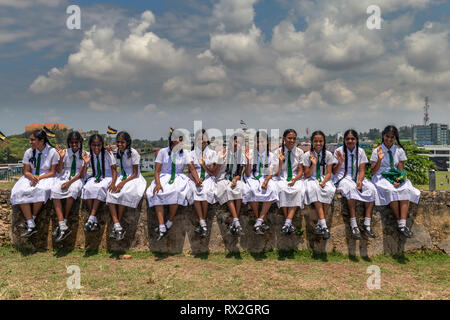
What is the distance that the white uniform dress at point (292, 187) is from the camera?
509 cm

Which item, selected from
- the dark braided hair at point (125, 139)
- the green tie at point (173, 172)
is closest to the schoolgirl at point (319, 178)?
the green tie at point (173, 172)

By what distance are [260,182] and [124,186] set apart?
7.64ft

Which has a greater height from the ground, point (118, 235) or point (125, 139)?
point (125, 139)

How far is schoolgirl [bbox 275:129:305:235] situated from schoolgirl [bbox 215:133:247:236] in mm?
661

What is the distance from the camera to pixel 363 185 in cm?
520

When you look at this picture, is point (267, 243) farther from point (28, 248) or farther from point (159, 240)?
point (28, 248)

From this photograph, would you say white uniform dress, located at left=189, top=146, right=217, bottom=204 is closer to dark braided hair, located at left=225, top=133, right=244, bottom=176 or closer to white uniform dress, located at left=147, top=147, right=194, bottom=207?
white uniform dress, located at left=147, top=147, right=194, bottom=207

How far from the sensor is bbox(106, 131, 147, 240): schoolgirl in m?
5.18

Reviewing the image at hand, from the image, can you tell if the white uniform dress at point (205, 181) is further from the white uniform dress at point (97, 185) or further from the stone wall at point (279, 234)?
the white uniform dress at point (97, 185)

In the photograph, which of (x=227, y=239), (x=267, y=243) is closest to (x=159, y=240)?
(x=227, y=239)

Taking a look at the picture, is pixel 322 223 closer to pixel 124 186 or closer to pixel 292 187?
pixel 292 187

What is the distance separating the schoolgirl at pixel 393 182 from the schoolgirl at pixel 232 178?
2.31 meters

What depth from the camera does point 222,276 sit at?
428cm

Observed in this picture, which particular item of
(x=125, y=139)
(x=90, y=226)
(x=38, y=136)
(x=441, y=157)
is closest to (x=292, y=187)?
(x=125, y=139)
